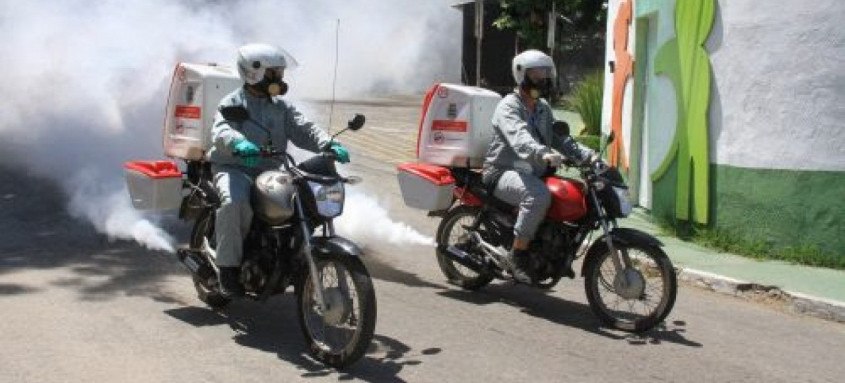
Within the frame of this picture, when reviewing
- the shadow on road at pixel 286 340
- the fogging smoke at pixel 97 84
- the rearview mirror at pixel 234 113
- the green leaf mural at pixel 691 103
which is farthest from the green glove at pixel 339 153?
the green leaf mural at pixel 691 103

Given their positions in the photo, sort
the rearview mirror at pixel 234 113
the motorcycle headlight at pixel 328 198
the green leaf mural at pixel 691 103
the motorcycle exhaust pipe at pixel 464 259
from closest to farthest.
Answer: the motorcycle headlight at pixel 328 198 < the rearview mirror at pixel 234 113 < the motorcycle exhaust pipe at pixel 464 259 < the green leaf mural at pixel 691 103

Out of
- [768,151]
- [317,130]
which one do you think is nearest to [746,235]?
[768,151]

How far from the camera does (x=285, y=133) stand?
6500mm

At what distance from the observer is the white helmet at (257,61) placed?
6164 mm

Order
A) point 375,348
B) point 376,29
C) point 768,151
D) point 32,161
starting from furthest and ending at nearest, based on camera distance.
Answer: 1. point 376,29
2. point 32,161
3. point 768,151
4. point 375,348

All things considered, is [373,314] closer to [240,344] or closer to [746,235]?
[240,344]

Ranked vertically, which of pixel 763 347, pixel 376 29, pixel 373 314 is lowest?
pixel 763 347

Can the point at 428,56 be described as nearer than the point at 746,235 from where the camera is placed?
No

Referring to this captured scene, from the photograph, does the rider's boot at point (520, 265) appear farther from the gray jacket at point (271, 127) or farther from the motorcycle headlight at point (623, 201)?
the gray jacket at point (271, 127)

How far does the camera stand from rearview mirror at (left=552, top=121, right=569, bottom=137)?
24.0ft

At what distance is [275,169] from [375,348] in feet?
4.19

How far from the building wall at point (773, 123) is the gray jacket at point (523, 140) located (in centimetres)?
284

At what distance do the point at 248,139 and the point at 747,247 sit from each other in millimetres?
5188

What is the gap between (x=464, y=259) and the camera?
7.53 meters
